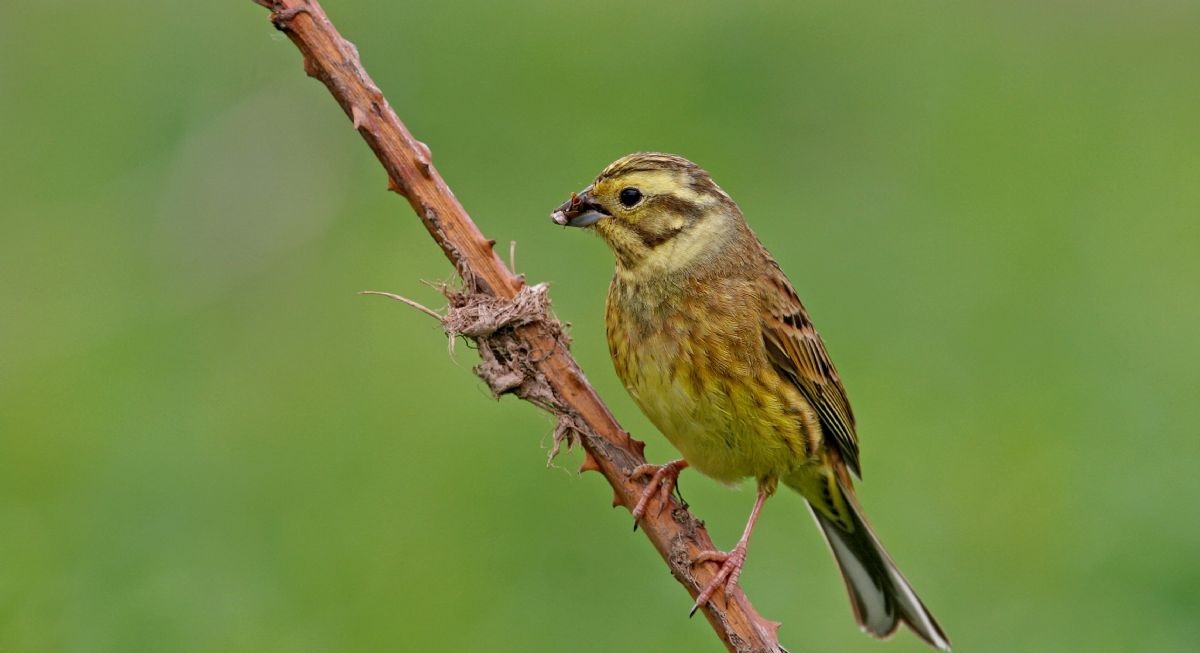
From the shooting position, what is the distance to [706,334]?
18.4 ft

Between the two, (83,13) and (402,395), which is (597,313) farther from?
(83,13)

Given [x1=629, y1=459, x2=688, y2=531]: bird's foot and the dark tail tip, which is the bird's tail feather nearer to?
the dark tail tip

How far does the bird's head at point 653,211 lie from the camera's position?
213 inches

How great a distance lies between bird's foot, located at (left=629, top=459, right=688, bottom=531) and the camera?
459 cm

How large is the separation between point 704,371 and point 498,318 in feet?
4.37

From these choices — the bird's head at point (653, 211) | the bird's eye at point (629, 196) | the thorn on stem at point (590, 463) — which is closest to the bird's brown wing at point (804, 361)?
the bird's head at point (653, 211)

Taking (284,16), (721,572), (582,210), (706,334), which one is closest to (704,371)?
(706,334)

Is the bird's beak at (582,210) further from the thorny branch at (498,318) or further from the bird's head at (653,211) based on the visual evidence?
the thorny branch at (498,318)

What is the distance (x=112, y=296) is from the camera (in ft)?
32.6

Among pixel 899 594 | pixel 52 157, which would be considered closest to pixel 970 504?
pixel 899 594

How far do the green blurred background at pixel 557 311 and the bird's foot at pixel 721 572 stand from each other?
8.21 feet

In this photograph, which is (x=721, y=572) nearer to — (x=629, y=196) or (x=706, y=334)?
(x=706, y=334)

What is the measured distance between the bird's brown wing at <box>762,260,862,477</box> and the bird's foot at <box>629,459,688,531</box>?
930 millimetres

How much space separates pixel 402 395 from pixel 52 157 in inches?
139
